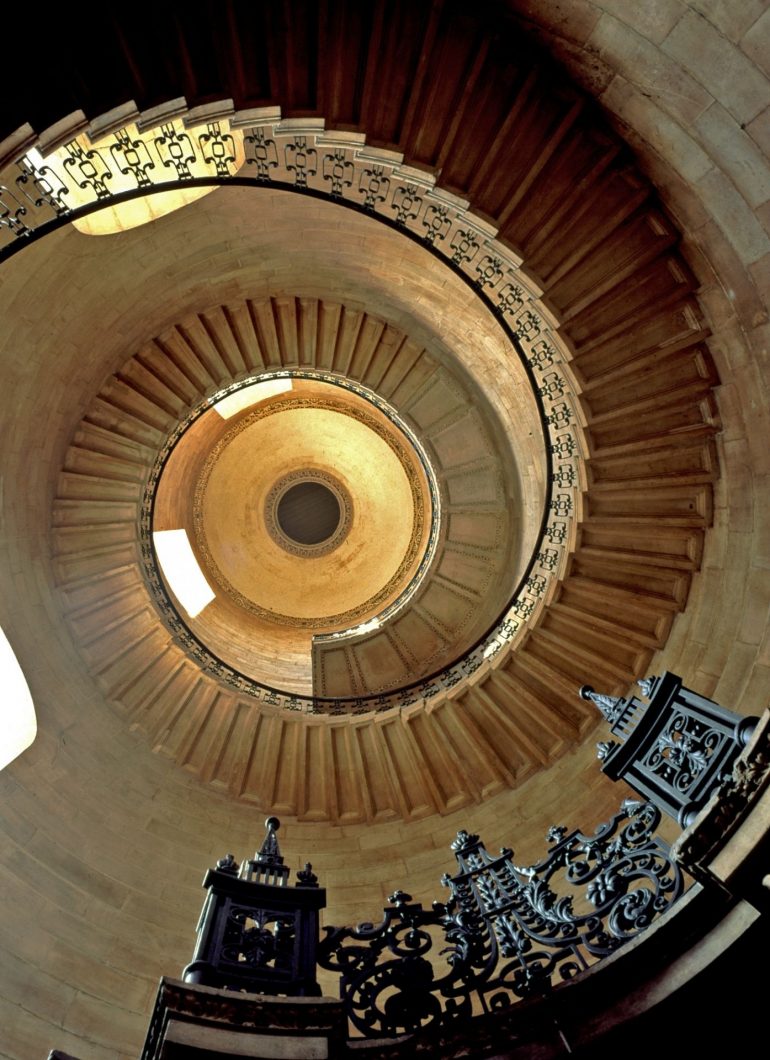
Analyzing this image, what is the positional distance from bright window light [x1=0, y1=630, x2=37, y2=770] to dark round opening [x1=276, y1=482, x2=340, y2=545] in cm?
956

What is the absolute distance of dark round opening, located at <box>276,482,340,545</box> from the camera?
1883 centimetres

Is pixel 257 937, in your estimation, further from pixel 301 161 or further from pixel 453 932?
pixel 301 161

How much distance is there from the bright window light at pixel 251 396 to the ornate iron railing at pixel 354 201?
6670 mm

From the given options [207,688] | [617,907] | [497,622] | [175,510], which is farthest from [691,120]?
[175,510]

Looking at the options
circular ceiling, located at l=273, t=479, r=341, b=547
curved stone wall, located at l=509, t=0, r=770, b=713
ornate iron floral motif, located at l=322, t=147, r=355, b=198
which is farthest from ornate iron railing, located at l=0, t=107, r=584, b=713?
circular ceiling, located at l=273, t=479, r=341, b=547

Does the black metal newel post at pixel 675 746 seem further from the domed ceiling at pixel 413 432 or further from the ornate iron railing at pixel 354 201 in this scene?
the ornate iron railing at pixel 354 201

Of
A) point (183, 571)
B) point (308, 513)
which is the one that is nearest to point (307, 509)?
point (308, 513)

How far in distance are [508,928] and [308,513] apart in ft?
49.8

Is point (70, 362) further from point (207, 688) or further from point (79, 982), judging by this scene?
point (79, 982)

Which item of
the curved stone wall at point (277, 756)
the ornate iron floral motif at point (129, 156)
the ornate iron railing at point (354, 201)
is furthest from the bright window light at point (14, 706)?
the ornate iron floral motif at point (129, 156)

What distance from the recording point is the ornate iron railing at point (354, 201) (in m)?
6.76

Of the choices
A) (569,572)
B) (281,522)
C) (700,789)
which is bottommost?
(700,789)

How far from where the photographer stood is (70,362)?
10.5 meters

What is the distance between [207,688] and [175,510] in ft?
18.1
